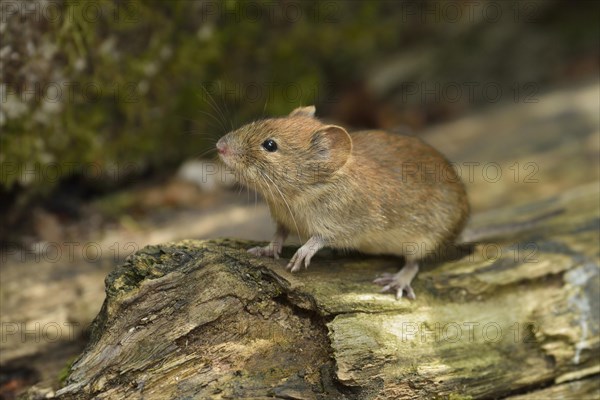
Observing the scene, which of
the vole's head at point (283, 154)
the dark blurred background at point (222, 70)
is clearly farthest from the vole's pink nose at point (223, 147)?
the dark blurred background at point (222, 70)

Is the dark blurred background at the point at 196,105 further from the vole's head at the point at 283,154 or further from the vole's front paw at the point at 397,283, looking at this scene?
the vole's front paw at the point at 397,283

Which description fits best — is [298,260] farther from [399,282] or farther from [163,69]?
[163,69]

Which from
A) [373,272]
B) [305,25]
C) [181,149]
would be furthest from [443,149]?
[373,272]

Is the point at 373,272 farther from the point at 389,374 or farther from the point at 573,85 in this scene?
the point at 573,85

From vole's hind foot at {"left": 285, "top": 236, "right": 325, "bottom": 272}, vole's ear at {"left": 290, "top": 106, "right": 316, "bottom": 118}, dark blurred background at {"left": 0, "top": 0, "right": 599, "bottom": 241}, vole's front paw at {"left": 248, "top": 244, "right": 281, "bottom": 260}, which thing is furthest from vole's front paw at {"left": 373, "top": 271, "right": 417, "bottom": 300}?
dark blurred background at {"left": 0, "top": 0, "right": 599, "bottom": 241}

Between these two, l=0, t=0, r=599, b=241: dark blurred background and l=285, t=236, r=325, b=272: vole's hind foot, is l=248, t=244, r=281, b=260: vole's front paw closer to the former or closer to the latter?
l=285, t=236, r=325, b=272: vole's hind foot
